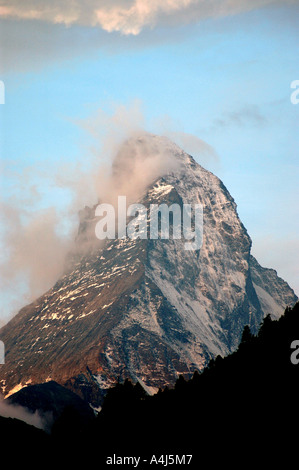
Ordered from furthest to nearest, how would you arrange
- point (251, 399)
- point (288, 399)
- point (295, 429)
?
point (251, 399)
point (288, 399)
point (295, 429)

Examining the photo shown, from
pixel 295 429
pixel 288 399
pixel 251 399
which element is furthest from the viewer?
pixel 251 399

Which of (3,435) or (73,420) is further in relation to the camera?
(73,420)

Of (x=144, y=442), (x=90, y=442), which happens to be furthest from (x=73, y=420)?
(x=144, y=442)

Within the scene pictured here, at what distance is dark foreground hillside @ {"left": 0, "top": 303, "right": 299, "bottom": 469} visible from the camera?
12175 centimetres

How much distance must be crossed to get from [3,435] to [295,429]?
2178 inches

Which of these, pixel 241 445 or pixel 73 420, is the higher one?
pixel 73 420

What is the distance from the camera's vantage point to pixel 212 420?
13825 centimetres

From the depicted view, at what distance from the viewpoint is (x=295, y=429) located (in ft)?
391

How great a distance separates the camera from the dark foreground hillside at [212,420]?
399ft
